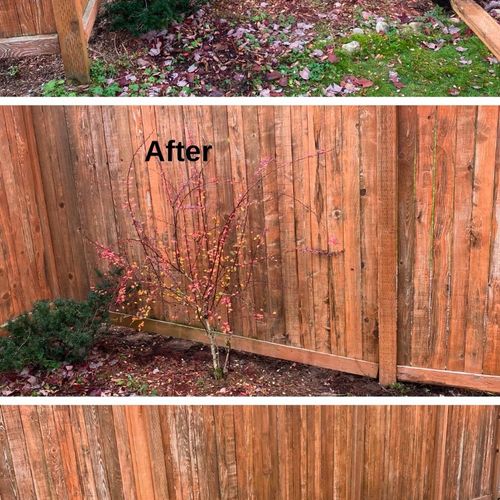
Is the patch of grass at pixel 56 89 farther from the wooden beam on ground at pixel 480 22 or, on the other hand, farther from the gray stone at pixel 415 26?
the wooden beam on ground at pixel 480 22

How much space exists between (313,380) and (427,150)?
5.23ft

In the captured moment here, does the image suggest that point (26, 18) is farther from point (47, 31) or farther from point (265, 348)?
point (265, 348)

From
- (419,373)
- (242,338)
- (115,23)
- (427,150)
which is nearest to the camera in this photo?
(427,150)

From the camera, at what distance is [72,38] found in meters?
4.56

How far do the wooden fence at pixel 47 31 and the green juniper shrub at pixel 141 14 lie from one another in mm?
417

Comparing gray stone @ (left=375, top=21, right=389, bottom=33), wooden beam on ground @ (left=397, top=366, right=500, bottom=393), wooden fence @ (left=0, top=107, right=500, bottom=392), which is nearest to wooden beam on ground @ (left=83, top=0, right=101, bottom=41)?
wooden fence @ (left=0, top=107, right=500, bottom=392)

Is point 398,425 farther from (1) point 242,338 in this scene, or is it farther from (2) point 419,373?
(1) point 242,338

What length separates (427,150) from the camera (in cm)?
376

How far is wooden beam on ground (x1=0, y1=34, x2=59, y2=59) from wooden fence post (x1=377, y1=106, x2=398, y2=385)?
2.23 m

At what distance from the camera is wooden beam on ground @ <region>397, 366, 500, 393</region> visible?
4.18 meters

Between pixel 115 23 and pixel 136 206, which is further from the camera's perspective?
pixel 115 23

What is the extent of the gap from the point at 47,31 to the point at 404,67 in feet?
7.94

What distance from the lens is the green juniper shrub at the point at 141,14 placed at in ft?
16.6

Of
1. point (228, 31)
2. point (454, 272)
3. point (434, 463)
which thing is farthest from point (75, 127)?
point (434, 463)
